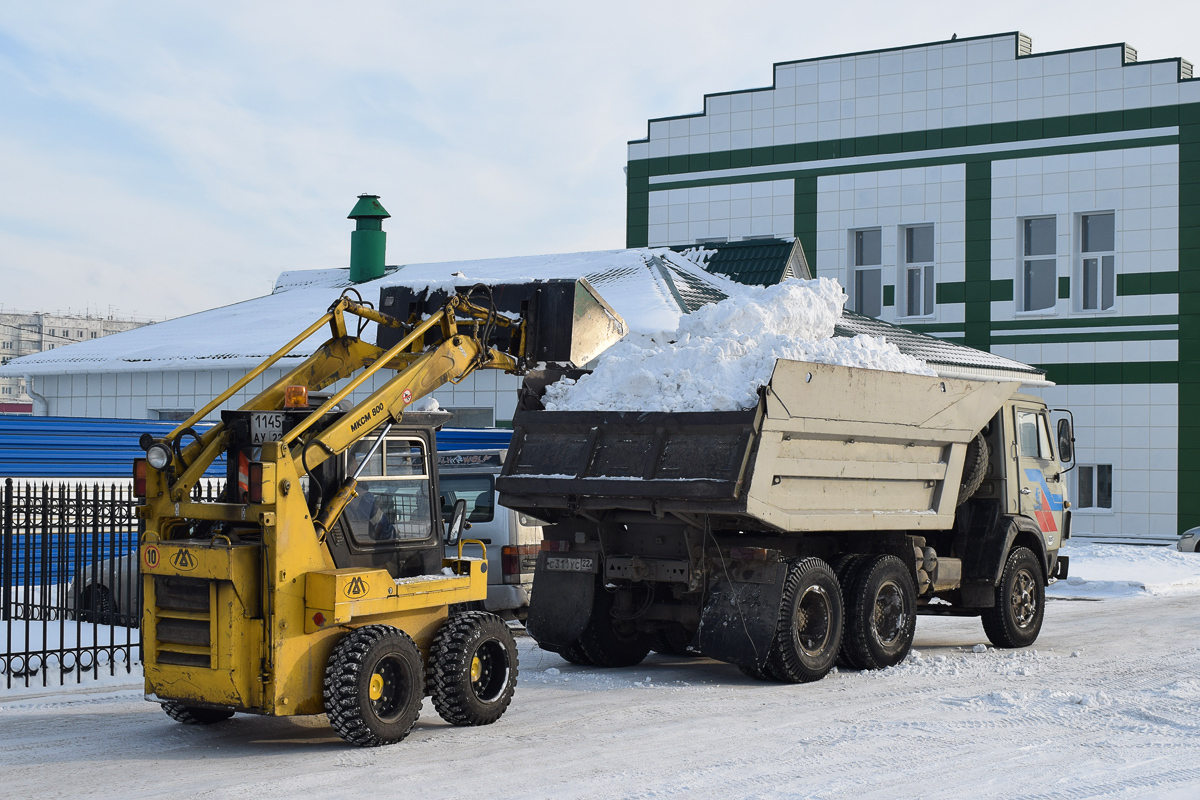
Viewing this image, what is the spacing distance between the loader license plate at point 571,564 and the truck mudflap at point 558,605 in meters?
0.04

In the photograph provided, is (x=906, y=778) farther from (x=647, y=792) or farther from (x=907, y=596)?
(x=907, y=596)

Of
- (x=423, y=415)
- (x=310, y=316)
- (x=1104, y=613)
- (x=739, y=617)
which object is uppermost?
(x=310, y=316)

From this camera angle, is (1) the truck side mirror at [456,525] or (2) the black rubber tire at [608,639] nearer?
(1) the truck side mirror at [456,525]

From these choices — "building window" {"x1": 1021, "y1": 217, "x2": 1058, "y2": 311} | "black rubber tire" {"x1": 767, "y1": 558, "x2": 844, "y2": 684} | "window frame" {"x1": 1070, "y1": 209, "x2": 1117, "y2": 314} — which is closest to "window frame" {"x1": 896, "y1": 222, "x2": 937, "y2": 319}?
"building window" {"x1": 1021, "y1": 217, "x2": 1058, "y2": 311}

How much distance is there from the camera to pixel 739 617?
34.0 ft

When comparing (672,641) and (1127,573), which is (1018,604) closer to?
(672,641)

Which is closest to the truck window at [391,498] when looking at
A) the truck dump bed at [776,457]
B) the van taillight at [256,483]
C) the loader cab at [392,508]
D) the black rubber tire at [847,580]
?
the loader cab at [392,508]

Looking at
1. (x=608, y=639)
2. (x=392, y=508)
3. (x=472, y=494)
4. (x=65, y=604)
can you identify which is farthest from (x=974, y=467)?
(x=65, y=604)

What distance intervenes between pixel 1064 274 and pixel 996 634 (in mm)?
18592

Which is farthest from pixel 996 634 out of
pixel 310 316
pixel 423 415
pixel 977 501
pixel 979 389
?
pixel 310 316

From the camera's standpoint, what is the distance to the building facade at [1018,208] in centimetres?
2834

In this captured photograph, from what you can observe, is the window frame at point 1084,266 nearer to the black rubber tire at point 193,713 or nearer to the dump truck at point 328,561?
the dump truck at point 328,561

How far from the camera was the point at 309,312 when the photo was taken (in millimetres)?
26094

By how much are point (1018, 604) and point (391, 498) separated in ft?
24.0
